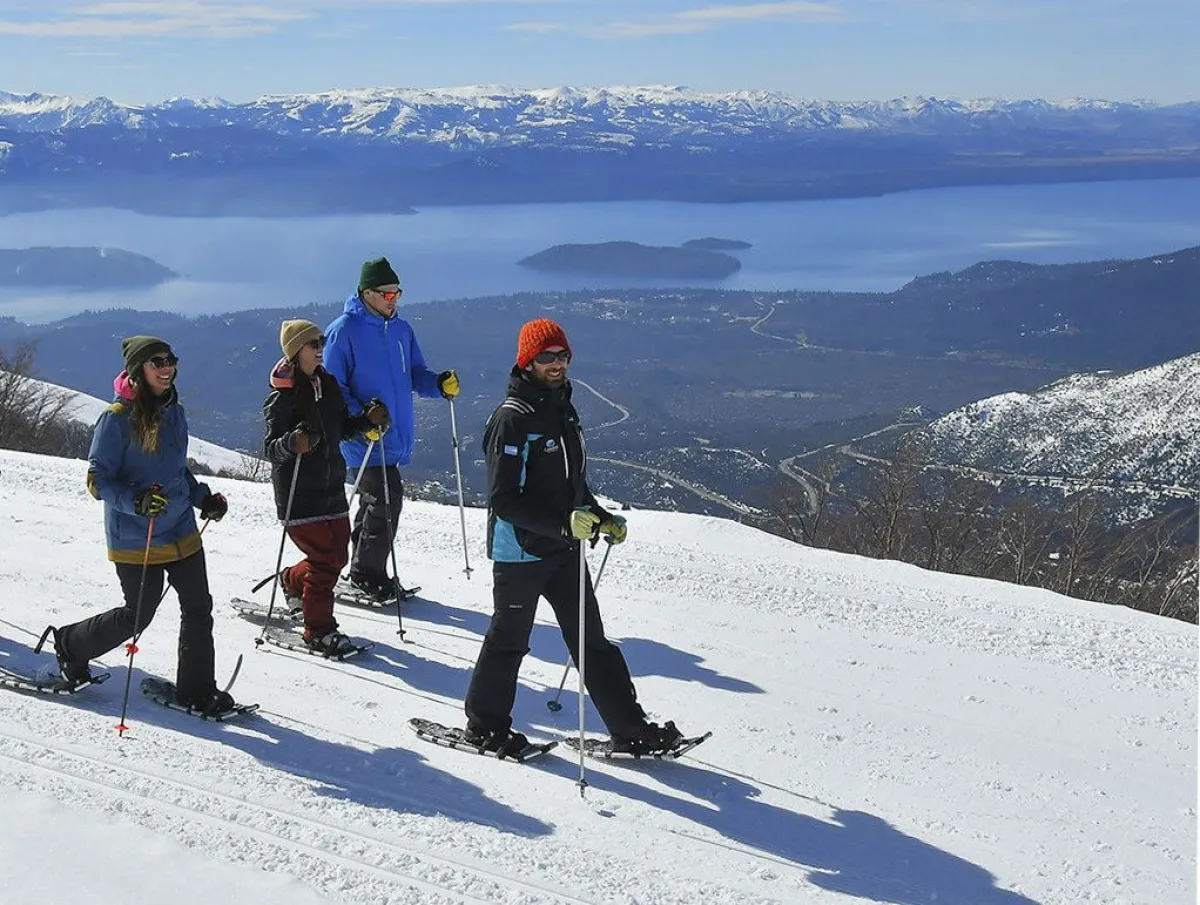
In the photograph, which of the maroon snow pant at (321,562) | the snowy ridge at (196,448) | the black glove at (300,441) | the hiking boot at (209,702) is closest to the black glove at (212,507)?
the black glove at (300,441)

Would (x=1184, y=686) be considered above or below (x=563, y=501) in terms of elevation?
below

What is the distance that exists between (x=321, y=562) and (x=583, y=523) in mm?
2585

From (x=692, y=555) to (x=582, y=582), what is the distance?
4375mm

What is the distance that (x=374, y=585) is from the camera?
8.84 metres

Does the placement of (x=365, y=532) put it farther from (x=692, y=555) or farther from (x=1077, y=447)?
(x=1077, y=447)

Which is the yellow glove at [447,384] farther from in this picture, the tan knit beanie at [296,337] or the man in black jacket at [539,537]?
the man in black jacket at [539,537]

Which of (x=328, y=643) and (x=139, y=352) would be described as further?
(x=328, y=643)

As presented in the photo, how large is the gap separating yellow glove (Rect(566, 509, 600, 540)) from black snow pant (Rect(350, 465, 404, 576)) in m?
3.06

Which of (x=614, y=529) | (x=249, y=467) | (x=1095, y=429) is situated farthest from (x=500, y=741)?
(x=1095, y=429)

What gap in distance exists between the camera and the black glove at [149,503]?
6.03 meters

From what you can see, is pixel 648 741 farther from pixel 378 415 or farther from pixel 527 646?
pixel 378 415

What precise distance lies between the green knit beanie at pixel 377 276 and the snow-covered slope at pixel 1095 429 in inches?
2597

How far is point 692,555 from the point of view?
10172 millimetres

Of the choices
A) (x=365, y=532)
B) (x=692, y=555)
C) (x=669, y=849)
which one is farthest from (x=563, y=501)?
(x=692, y=555)
